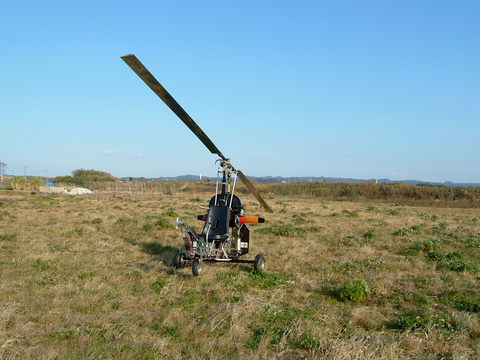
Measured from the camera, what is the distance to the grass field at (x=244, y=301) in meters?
5.95

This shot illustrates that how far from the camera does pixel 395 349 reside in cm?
571

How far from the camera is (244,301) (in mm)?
8250

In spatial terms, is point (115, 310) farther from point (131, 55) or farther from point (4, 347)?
point (131, 55)

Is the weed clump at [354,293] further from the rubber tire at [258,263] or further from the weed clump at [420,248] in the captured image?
the weed clump at [420,248]

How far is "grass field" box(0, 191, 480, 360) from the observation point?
595 centimetres

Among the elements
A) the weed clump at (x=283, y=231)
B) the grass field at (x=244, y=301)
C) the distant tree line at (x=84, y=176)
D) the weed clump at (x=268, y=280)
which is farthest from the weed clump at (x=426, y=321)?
the distant tree line at (x=84, y=176)

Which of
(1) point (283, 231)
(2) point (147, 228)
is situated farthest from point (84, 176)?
(1) point (283, 231)

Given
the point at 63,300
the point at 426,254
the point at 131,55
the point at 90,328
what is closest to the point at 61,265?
the point at 63,300

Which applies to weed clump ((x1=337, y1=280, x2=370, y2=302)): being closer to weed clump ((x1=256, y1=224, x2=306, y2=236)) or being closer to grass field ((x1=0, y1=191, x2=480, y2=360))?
grass field ((x1=0, y1=191, x2=480, y2=360))

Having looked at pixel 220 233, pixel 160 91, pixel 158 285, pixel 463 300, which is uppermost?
pixel 160 91

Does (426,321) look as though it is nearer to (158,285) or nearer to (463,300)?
(463,300)

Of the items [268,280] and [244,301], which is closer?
[244,301]

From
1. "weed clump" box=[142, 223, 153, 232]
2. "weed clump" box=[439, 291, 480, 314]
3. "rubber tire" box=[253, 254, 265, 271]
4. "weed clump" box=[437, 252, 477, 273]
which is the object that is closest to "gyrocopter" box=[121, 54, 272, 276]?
"rubber tire" box=[253, 254, 265, 271]

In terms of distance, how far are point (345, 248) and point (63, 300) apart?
9.34m
